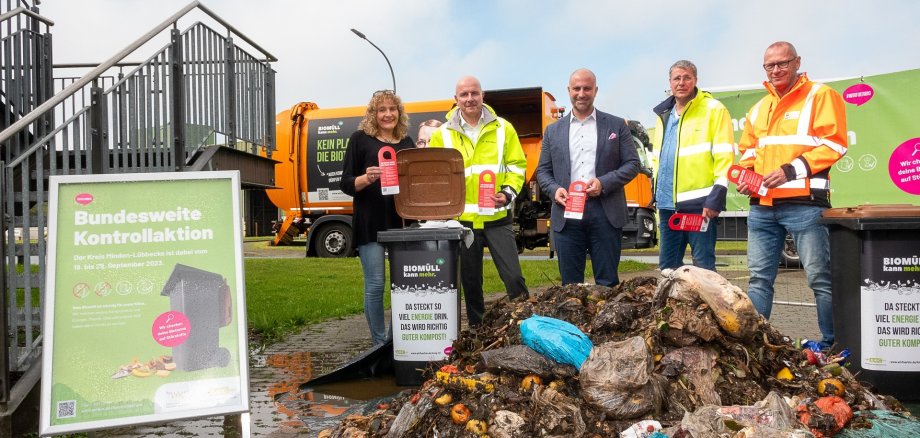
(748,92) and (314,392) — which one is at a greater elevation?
(748,92)

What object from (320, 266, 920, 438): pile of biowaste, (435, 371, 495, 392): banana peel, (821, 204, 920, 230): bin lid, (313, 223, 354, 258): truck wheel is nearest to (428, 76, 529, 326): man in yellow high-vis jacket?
(320, 266, 920, 438): pile of biowaste

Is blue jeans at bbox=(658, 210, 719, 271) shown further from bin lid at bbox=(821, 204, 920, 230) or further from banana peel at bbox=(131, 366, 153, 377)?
banana peel at bbox=(131, 366, 153, 377)

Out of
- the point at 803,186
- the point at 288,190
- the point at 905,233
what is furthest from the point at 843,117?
the point at 288,190

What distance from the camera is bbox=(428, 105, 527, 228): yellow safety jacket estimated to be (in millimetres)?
5387

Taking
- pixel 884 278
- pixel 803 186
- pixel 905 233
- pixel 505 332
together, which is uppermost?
pixel 803 186

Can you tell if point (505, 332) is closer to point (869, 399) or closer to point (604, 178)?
point (604, 178)

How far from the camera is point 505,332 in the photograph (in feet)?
14.4

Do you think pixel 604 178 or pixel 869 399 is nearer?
pixel 869 399

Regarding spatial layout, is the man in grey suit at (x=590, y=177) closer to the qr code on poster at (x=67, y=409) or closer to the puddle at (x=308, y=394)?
the puddle at (x=308, y=394)

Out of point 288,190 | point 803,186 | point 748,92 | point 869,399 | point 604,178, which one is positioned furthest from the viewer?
point 288,190

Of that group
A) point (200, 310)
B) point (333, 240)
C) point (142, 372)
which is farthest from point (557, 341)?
point (333, 240)

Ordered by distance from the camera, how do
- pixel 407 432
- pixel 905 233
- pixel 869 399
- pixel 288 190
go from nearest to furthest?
pixel 407 432 → pixel 869 399 → pixel 905 233 → pixel 288 190

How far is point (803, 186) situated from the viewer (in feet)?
15.4

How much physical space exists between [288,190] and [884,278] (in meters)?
13.9
